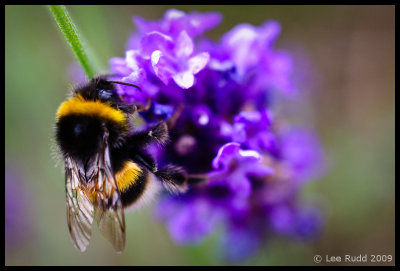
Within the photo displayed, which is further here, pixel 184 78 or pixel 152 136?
pixel 152 136

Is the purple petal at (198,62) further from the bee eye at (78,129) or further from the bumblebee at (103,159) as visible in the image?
the bee eye at (78,129)

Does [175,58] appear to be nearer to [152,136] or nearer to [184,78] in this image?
[184,78]

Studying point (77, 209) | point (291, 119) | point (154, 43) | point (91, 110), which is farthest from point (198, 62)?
point (291, 119)

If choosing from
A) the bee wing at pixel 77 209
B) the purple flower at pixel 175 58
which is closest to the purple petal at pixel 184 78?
the purple flower at pixel 175 58

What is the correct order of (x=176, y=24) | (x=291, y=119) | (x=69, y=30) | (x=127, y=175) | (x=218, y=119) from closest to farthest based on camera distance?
1. (x=69, y=30)
2. (x=127, y=175)
3. (x=176, y=24)
4. (x=218, y=119)
5. (x=291, y=119)

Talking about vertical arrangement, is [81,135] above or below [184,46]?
below

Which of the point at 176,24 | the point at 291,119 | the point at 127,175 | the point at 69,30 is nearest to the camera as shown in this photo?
the point at 69,30
